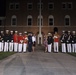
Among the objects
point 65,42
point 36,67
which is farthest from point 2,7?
point 36,67

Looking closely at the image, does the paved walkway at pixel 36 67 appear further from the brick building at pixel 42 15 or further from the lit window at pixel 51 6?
the lit window at pixel 51 6

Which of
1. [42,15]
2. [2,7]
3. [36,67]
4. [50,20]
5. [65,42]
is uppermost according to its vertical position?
[2,7]

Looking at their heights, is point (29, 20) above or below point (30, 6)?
below

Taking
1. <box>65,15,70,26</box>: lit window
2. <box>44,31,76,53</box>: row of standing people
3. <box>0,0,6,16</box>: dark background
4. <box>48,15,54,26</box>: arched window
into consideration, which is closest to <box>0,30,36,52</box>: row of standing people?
<box>44,31,76,53</box>: row of standing people

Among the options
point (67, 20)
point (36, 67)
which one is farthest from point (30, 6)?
point (36, 67)

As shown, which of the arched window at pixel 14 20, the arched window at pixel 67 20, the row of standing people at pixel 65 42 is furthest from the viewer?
the arched window at pixel 14 20

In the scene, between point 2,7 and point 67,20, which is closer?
point 67,20

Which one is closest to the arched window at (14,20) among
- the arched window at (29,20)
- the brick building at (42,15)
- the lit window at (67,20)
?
the brick building at (42,15)

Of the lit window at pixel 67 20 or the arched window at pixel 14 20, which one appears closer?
the lit window at pixel 67 20

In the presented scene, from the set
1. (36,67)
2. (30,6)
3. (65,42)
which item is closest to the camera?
(36,67)

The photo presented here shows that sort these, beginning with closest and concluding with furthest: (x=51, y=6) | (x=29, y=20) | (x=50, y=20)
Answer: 1. (x=50, y=20)
2. (x=51, y=6)
3. (x=29, y=20)

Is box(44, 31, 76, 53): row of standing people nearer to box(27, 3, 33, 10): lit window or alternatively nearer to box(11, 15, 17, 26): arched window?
box(27, 3, 33, 10): lit window

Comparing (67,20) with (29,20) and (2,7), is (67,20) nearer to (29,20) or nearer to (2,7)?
(29,20)

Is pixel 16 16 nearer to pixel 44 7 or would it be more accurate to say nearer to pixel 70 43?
pixel 44 7
